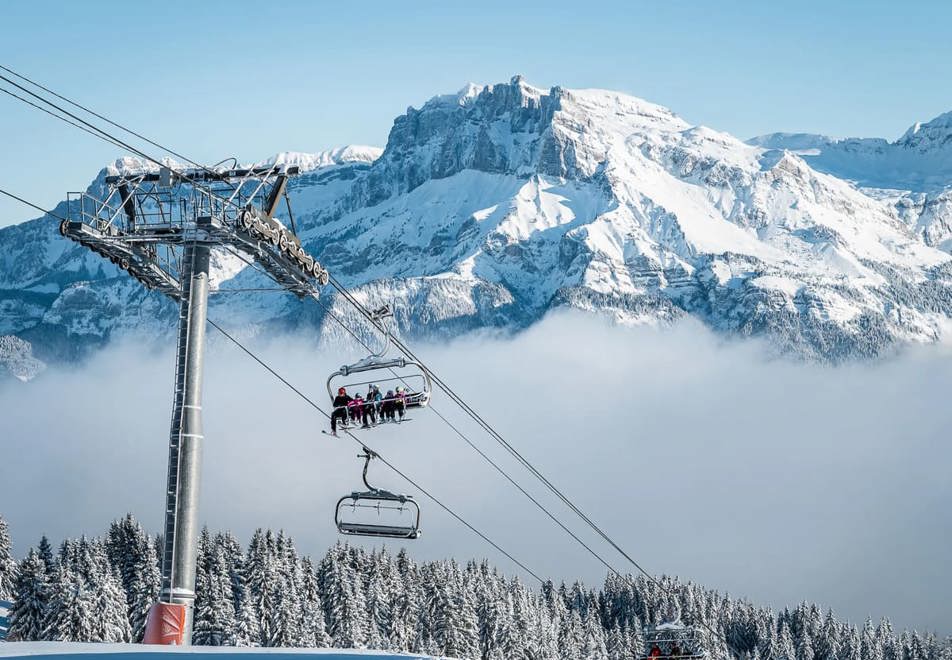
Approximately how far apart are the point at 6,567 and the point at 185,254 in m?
92.8

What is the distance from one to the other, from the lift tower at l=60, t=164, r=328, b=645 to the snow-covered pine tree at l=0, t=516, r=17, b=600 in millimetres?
87088

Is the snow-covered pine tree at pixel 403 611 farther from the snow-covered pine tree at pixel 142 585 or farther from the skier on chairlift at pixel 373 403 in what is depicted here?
the skier on chairlift at pixel 373 403

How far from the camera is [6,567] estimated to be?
120750 millimetres

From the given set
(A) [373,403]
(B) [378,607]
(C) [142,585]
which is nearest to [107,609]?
(C) [142,585]

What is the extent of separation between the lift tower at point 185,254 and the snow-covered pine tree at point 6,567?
8709 centimetres

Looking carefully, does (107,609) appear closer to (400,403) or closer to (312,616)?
(312,616)

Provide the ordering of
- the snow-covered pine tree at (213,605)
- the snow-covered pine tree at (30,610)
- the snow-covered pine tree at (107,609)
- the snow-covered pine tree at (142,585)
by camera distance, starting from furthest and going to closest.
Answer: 1. the snow-covered pine tree at (213,605)
2. the snow-covered pine tree at (142,585)
3. the snow-covered pine tree at (30,610)
4. the snow-covered pine tree at (107,609)

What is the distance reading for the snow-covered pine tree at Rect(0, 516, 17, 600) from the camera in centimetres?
12024

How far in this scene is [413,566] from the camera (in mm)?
162125

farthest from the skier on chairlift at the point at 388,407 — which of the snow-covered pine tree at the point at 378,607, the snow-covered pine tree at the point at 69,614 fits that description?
the snow-covered pine tree at the point at 378,607

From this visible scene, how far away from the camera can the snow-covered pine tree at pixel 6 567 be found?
120244 mm

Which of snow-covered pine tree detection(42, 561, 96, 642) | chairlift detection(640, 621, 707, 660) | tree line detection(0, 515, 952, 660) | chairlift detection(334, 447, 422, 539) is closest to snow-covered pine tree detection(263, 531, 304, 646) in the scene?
tree line detection(0, 515, 952, 660)

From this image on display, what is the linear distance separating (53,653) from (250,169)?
14801 millimetres

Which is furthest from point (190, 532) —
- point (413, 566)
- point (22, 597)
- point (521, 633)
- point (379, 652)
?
point (413, 566)
